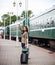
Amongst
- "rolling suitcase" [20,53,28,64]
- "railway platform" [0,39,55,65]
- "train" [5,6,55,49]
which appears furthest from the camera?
"train" [5,6,55,49]

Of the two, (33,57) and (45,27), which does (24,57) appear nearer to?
(33,57)

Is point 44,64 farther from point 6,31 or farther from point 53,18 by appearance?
point 6,31

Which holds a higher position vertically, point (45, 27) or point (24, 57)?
point (45, 27)

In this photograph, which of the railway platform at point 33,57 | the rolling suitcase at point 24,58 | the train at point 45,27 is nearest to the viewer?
the rolling suitcase at point 24,58

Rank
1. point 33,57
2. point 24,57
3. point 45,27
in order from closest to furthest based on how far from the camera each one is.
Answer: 1. point 24,57
2. point 33,57
3. point 45,27

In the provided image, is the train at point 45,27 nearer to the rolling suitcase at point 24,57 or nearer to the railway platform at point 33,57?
the railway platform at point 33,57

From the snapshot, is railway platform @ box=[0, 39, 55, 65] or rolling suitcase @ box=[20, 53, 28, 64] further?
railway platform @ box=[0, 39, 55, 65]

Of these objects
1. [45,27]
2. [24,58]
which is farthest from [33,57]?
[45,27]

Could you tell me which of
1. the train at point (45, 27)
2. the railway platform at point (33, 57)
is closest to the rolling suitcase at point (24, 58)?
the railway platform at point (33, 57)

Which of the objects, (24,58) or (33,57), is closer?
(24,58)

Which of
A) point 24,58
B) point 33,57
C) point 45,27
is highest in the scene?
point 45,27

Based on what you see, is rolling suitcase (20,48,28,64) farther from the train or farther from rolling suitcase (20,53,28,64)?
the train

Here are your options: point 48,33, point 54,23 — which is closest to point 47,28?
point 48,33

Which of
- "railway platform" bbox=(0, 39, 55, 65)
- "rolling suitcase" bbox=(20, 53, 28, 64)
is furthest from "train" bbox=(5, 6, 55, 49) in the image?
"rolling suitcase" bbox=(20, 53, 28, 64)
